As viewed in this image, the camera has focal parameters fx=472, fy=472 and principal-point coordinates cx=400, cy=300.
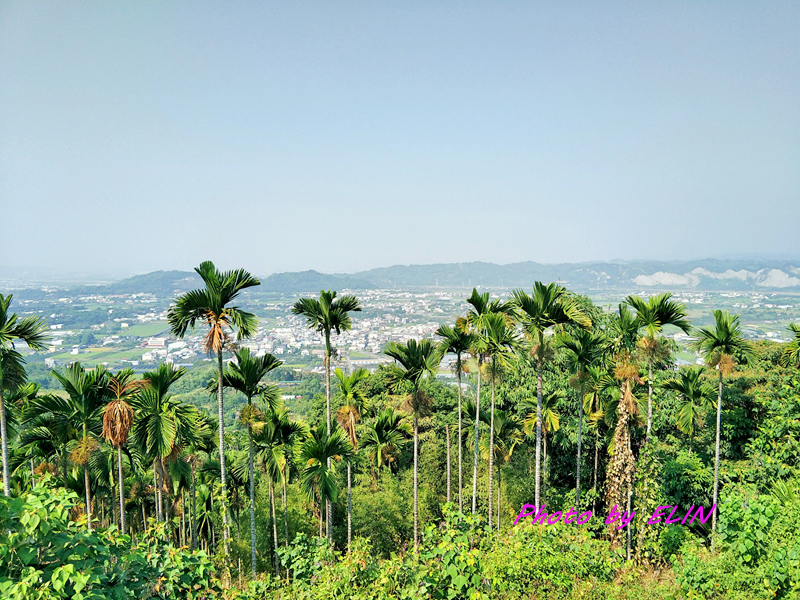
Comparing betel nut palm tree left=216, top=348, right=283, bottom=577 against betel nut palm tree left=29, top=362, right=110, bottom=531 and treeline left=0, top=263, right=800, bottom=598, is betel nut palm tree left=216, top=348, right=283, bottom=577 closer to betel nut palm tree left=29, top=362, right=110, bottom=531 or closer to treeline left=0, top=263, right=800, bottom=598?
treeline left=0, top=263, right=800, bottom=598

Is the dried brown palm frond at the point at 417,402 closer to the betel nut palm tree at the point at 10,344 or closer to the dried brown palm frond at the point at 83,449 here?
the dried brown palm frond at the point at 83,449

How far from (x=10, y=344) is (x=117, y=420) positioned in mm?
3205

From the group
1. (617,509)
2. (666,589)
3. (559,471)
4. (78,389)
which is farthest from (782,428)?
(78,389)

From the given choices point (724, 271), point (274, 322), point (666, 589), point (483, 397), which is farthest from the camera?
point (274, 322)

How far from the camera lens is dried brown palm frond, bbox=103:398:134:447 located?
34.6ft

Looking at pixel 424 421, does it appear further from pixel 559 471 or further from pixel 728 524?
pixel 728 524

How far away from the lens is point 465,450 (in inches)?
840

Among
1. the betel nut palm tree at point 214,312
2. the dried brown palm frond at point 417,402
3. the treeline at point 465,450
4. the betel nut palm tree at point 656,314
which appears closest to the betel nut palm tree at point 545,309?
the treeline at point 465,450

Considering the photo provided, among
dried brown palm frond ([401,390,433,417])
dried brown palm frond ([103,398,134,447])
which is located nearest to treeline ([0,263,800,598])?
dried brown palm frond ([103,398,134,447])

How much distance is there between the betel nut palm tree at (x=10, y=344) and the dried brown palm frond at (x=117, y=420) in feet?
6.26

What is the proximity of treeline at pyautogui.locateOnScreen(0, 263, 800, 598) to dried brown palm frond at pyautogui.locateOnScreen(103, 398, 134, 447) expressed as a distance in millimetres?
32

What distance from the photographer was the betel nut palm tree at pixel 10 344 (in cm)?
976

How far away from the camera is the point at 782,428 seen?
1273cm

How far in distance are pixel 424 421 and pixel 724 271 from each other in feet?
392
